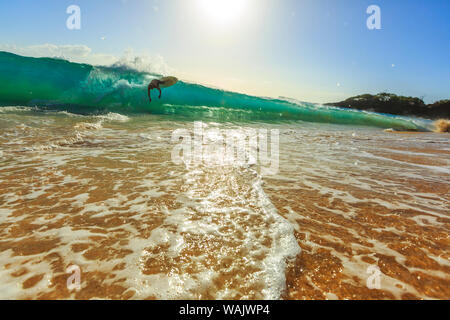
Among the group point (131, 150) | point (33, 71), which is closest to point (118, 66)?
point (33, 71)

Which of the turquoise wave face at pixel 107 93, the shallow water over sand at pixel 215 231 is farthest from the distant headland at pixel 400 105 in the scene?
the shallow water over sand at pixel 215 231

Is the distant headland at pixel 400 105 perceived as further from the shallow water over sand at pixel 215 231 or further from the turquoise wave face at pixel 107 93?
the shallow water over sand at pixel 215 231

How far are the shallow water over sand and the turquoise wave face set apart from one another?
12.6 meters

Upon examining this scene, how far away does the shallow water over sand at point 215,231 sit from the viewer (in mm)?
1497

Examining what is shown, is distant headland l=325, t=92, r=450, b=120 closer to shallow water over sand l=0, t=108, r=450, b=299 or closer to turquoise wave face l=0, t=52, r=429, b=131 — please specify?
turquoise wave face l=0, t=52, r=429, b=131

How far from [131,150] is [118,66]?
20.0 m

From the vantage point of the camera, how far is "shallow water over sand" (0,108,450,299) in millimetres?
1497

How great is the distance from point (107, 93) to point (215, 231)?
66.6ft

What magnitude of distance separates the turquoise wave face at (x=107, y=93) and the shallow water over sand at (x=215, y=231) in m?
12.6

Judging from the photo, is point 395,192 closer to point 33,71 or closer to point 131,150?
point 131,150

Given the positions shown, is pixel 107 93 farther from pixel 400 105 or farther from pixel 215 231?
pixel 400 105

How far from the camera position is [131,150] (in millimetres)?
4922

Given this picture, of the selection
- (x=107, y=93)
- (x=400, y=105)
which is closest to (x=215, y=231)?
(x=107, y=93)

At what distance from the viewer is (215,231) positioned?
2.10m
